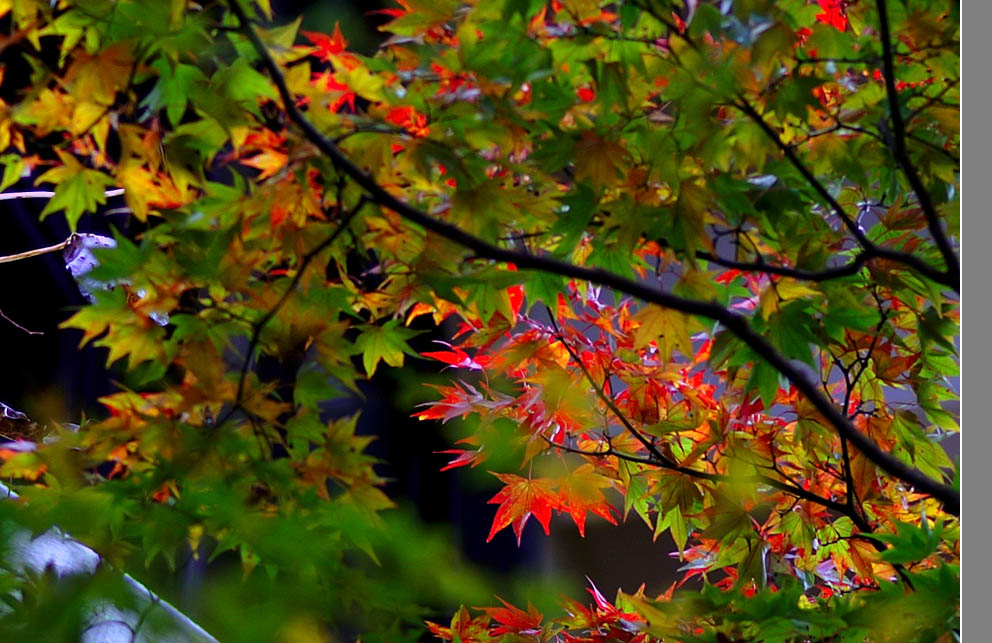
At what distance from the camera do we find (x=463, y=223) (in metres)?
1.06

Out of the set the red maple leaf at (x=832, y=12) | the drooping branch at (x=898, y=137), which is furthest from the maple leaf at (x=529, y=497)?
the red maple leaf at (x=832, y=12)

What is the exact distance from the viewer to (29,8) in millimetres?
942

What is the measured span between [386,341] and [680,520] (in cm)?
56

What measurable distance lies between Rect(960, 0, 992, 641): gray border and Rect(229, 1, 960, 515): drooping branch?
136 millimetres

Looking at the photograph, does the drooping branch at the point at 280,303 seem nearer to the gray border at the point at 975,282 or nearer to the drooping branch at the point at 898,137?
the drooping branch at the point at 898,137

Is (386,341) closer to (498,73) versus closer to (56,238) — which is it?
(498,73)

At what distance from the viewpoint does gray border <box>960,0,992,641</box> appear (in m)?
1.07

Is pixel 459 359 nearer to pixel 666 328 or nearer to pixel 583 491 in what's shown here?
pixel 583 491

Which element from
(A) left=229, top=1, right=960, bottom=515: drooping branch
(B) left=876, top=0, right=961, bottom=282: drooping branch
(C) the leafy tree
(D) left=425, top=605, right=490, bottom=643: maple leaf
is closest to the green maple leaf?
(C) the leafy tree

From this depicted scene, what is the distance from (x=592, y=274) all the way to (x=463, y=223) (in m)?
0.22

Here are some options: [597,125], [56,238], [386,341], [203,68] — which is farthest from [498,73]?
[56,238]

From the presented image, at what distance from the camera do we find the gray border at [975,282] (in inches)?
42.3

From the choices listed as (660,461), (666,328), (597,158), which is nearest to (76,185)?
(597,158)

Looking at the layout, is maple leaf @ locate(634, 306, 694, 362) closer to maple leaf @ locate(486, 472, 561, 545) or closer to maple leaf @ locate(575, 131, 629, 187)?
maple leaf @ locate(575, 131, 629, 187)
